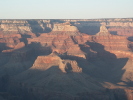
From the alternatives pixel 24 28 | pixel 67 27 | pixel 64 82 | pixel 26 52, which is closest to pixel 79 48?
pixel 26 52

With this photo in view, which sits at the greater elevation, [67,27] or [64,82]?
[67,27]

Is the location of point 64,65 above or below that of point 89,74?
above

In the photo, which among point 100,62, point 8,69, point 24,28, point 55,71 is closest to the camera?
point 55,71

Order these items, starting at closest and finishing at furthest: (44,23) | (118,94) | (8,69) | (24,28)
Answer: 1. (118,94)
2. (8,69)
3. (24,28)
4. (44,23)

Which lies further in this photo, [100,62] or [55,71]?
[100,62]

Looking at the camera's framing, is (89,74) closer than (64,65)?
No

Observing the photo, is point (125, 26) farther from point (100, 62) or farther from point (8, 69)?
point (8, 69)

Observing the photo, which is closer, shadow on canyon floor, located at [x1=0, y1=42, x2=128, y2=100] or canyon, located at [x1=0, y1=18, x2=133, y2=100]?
shadow on canyon floor, located at [x1=0, y1=42, x2=128, y2=100]

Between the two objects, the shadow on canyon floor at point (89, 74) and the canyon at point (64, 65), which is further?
the canyon at point (64, 65)
